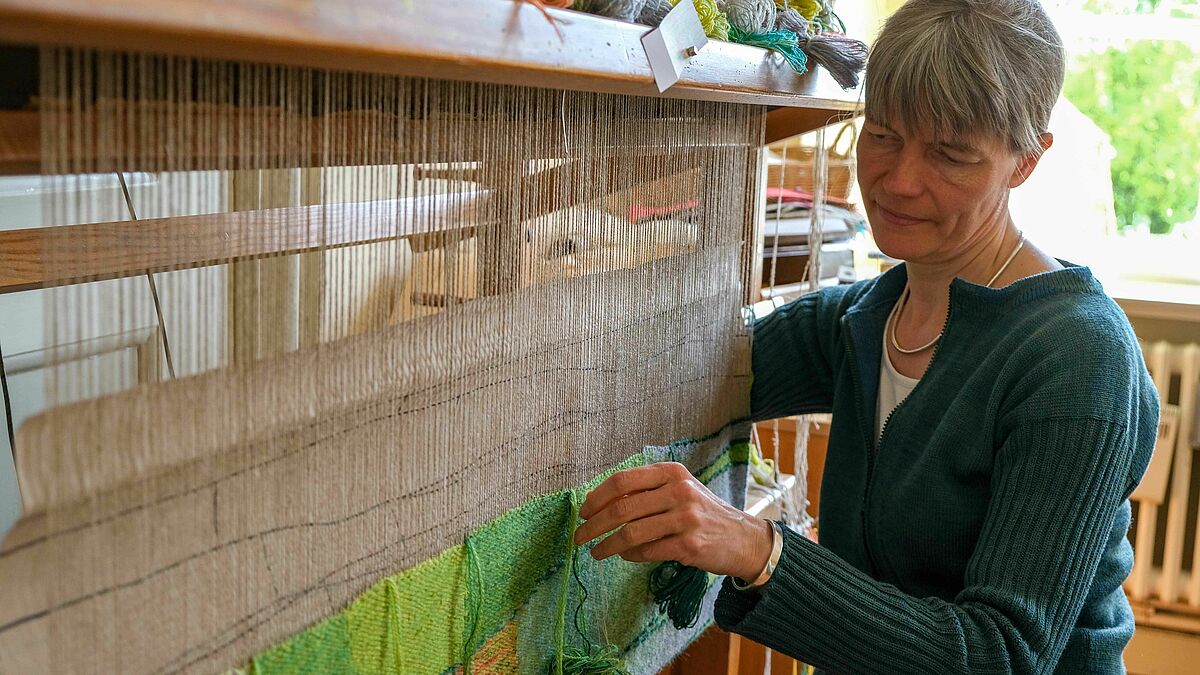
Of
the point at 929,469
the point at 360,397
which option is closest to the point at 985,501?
the point at 929,469

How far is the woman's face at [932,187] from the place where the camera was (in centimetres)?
112

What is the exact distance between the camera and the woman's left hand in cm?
95

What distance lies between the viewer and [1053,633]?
102cm

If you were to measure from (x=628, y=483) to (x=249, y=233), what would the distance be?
39 centimetres

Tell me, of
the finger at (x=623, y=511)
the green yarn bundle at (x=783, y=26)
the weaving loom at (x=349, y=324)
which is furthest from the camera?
the finger at (x=623, y=511)

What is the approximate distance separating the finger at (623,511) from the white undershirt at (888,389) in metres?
0.41

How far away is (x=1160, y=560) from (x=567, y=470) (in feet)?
8.96

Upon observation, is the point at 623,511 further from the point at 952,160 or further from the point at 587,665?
the point at 952,160

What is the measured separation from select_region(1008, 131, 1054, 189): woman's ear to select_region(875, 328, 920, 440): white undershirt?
25cm

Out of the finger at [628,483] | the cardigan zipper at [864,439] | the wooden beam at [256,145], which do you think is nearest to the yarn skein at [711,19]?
the wooden beam at [256,145]

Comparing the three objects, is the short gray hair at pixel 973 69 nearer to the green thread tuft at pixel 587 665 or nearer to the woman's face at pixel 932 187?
the woman's face at pixel 932 187

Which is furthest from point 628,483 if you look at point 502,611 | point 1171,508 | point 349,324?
point 1171,508

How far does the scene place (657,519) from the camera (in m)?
0.95

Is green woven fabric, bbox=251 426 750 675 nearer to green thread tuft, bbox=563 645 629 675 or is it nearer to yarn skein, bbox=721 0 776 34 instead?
green thread tuft, bbox=563 645 629 675
